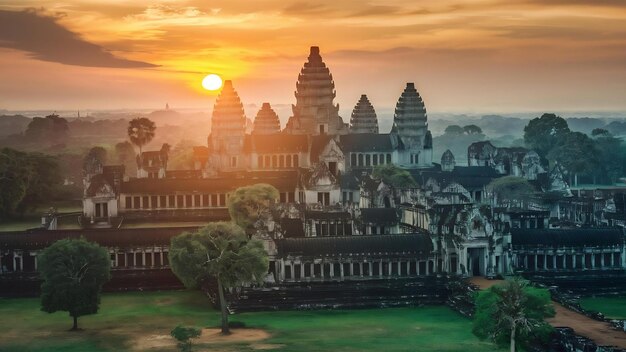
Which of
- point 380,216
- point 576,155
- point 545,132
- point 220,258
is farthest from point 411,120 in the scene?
point 220,258

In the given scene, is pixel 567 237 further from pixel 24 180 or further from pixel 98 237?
pixel 24 180

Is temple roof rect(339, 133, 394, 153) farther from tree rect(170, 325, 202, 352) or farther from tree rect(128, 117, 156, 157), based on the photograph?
tree rect(170, 325, 202, 352)

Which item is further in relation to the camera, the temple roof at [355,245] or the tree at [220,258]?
the temple roof at [355,245]

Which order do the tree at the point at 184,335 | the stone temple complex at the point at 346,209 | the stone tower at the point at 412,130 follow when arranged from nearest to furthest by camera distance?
the tree at the point at 184,335 → the stone temple complex at the point at 346,209 → the stone tower at the point at 412,130

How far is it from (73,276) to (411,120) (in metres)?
57.0

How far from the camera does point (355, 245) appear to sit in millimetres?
59188

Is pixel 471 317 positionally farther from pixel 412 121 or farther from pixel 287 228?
pixel 412 121

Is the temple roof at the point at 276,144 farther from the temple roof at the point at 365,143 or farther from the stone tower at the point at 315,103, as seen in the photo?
the stone tower at the point at 315,103

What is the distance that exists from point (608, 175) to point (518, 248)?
67.8 metres

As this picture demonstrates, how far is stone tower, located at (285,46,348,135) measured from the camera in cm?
10706

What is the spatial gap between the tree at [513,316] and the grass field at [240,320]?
8.99 ft

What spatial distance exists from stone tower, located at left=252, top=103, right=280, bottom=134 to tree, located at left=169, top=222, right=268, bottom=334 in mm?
59741

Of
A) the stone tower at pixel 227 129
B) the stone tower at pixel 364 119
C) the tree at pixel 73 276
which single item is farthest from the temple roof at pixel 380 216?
the stone tower at pixel 364 119

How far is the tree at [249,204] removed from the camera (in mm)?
69750
